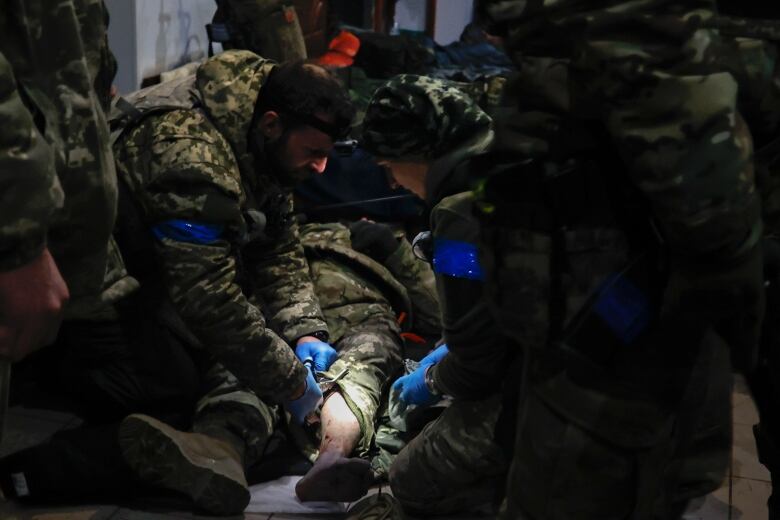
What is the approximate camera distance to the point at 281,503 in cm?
220

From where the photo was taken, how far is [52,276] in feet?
4.06

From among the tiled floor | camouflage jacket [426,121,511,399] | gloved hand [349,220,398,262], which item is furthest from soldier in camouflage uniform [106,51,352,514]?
gloved hand [349,220,398,262]

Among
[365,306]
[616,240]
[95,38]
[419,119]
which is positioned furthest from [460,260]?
[365,306]

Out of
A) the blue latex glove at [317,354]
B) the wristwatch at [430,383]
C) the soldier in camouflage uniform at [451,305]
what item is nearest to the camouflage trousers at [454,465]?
the soldier in camouflage uniform at [451,305]

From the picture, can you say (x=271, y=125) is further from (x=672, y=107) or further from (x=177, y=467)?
(x=672, y=107)

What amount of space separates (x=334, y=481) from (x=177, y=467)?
349 millimetres

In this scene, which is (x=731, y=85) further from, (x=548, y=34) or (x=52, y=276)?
(x=52, y=276)

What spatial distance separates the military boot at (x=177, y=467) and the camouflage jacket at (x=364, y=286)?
80 centimetres

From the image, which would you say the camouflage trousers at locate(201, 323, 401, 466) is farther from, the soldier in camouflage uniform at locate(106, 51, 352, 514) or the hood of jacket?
the hood of jacket

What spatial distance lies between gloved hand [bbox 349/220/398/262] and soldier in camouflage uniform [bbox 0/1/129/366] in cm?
147

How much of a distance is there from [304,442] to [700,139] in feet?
4.84

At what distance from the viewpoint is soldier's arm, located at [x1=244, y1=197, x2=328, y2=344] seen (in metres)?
2.73

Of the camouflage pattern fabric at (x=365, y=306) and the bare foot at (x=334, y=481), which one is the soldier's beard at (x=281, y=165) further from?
the bare foot at (x=334, y=481)

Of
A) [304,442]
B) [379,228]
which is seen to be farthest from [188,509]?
[379,228]
